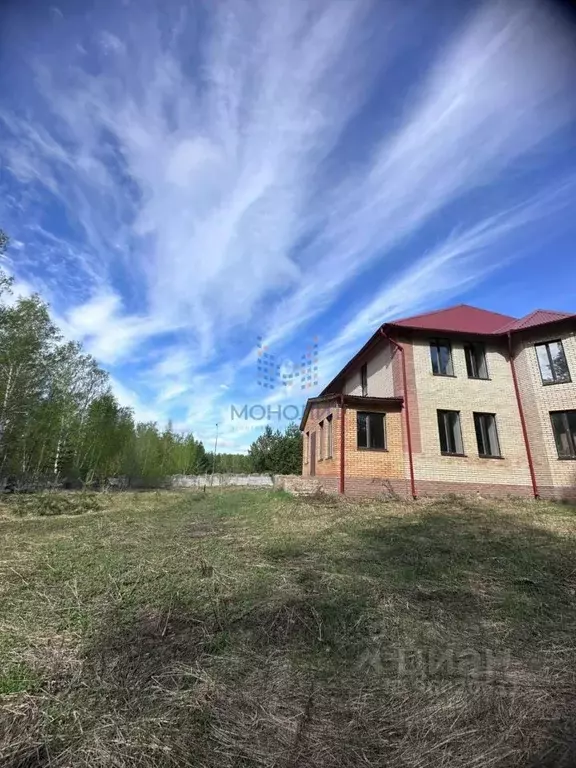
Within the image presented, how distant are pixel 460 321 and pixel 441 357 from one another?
7.50ft

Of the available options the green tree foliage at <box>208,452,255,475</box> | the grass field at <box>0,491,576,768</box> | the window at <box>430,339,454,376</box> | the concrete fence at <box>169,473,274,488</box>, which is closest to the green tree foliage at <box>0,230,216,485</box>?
the concrete fence at <box>169,473,274,488</box>

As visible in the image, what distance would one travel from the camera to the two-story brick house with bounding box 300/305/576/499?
38.9 ft

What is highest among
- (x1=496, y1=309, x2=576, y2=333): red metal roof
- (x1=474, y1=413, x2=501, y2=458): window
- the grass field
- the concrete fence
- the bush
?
(x1=496, y1=309, x2=576, y2=333): red metal roof

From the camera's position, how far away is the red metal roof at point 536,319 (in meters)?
12.5

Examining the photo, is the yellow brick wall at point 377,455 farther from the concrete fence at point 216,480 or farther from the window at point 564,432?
the concrete fence at point 216,480

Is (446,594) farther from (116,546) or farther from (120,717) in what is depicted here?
(116,546)

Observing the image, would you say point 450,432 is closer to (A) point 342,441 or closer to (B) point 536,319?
(A) point 342,441

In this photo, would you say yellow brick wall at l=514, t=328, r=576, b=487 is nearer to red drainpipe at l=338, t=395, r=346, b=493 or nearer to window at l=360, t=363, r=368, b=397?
window at l=360, t=363, r=368, b=397

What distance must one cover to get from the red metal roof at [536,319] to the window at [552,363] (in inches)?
30.4

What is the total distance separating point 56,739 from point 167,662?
797mm

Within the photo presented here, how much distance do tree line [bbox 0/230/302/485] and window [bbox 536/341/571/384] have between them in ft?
61.5

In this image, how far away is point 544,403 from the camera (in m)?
12.3

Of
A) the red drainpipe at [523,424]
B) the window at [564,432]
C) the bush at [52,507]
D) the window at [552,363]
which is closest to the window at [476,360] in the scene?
the red drainpipe at [523,424]

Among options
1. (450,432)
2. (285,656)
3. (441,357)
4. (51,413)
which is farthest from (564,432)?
(51,413)
